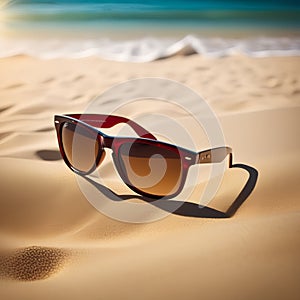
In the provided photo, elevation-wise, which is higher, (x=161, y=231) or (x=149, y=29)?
(x=149, y=29)

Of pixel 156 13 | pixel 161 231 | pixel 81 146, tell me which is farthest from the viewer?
pixel 156 13

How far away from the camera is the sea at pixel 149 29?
1.09 metres

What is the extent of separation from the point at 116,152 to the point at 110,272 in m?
0.21

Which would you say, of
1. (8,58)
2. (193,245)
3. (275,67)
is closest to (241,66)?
(275,67)

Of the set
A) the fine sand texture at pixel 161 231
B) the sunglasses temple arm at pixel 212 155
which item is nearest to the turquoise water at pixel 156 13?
the fine sand texture at pixel 161 231

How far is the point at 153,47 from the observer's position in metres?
1.25

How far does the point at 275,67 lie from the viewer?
1160 mm

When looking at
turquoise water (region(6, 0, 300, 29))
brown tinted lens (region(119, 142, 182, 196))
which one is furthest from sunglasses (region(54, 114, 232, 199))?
turquoise water (region(6, 0, 300, 29))

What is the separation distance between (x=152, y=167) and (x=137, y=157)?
0.02 meters

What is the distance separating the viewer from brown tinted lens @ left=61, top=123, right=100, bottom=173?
563 mm

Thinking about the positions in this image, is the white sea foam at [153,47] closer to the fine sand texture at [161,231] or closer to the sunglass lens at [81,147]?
the fine sand texture at [161,231]

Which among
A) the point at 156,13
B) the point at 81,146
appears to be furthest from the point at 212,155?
the point at 156,13

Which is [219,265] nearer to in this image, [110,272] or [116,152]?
[110,272]

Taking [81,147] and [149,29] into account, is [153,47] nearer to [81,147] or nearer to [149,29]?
[149,29]
